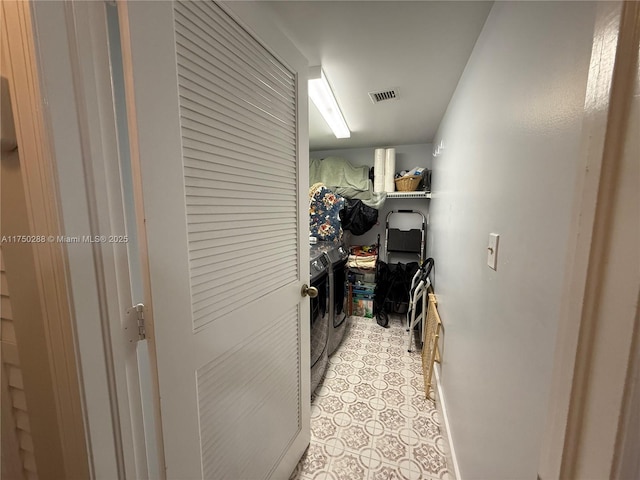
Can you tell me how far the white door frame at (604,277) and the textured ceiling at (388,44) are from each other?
938mm

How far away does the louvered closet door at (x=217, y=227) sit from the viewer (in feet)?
1.98

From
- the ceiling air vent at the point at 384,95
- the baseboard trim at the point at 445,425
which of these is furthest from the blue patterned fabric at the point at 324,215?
the baseboard trim at the point at 445,425

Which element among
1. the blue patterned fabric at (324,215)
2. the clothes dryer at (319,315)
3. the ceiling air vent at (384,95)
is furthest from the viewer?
the blue patterned fabric at (324,215)

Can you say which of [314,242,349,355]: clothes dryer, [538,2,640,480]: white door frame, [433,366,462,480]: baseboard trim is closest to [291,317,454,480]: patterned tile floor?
[433,366,462,480]: baseboard trim

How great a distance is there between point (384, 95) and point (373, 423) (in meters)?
2.23

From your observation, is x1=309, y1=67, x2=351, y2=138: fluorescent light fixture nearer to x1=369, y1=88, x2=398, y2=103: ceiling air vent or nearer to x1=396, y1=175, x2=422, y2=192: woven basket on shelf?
x1=369, y1=88, x2=398, y2=103: ceiling air vent

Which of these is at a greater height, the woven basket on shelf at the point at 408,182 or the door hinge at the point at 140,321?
the woven basket on shelf at the point at 408,182

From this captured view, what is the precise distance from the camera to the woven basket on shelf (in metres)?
2.89

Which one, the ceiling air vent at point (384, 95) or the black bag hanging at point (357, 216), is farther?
the black bag hanging at point (357, 216)

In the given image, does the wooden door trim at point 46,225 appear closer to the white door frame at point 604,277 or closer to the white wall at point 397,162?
the white door frame at point 604,277

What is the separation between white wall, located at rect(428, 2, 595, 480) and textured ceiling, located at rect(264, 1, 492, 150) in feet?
0.48

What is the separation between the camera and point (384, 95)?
5.67 feet

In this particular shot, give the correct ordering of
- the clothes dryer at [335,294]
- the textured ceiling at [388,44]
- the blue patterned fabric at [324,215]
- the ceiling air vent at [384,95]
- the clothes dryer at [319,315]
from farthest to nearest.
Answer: the blue patterned fabric at [324,215] → the clothes dryer at [335,294] → the clothes dryer at [319,315] → the ceiling air vent at [384,95] → the textured ceiling at [388,44]

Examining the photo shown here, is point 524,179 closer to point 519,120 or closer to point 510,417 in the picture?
point 519,120
